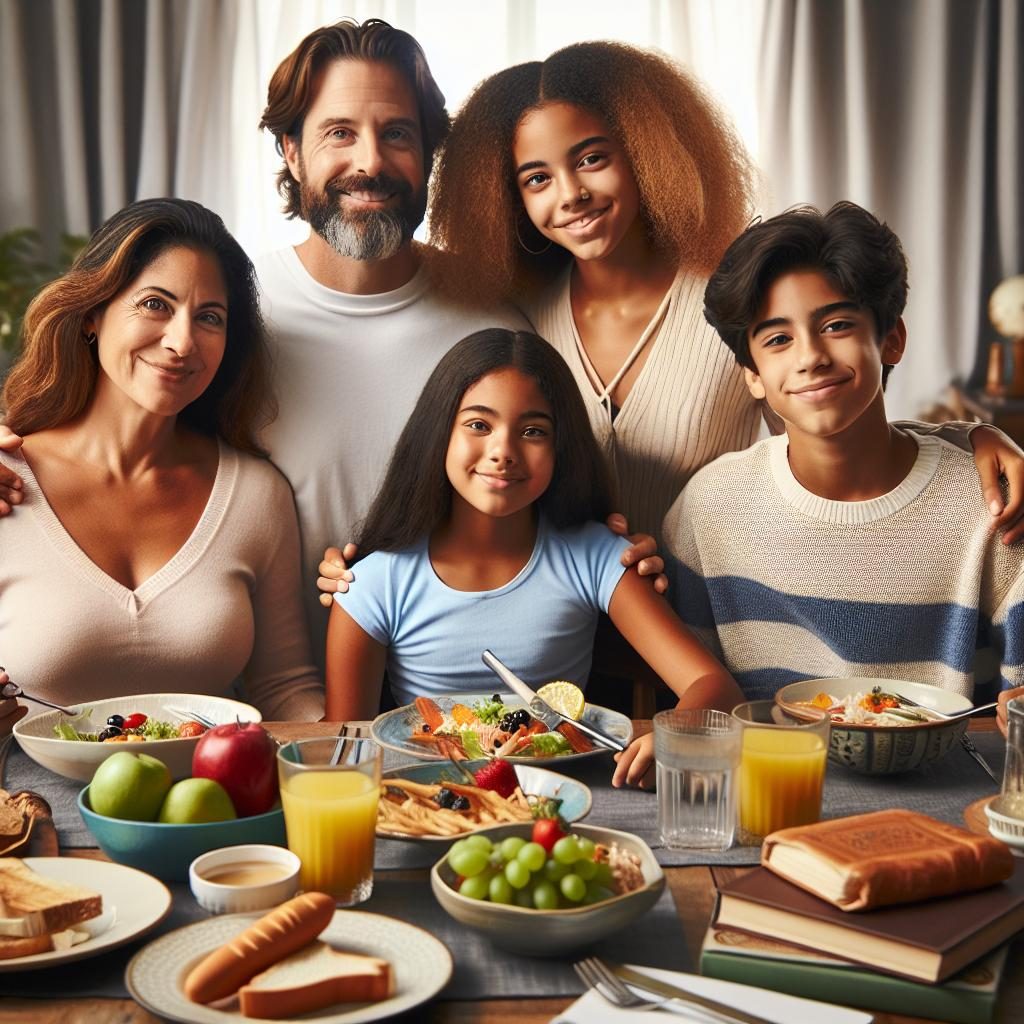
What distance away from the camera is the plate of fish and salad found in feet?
5.53

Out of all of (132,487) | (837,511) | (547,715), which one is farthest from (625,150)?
(547,715)

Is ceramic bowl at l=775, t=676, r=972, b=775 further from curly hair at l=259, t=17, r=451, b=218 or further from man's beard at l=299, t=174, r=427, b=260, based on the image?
curly hair at l=259, t=17, r=451, b=218

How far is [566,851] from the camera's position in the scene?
1129 mm

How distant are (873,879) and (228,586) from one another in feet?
4.83

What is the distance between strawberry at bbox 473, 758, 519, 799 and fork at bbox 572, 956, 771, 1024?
385 millimetres

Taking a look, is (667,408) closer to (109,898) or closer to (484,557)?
(484,557)

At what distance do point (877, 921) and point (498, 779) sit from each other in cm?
51

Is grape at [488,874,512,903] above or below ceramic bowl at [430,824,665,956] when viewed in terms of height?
above

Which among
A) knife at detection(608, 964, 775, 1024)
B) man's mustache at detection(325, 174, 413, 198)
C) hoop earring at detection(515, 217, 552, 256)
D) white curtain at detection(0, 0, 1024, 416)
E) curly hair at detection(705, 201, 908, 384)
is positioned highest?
white curtain at detection(0, 0, 1024, 416)

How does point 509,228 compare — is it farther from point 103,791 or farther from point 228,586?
point 103,791

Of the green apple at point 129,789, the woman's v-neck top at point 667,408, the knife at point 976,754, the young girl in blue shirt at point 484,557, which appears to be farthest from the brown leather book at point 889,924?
the woman's v-neck top at point 667,408

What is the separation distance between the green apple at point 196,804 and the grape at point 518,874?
1.20 ft

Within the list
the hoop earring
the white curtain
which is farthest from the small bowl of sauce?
the white curtain

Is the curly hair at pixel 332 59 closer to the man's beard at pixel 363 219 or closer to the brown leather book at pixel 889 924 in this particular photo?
the man's beard at pixel 363 219
